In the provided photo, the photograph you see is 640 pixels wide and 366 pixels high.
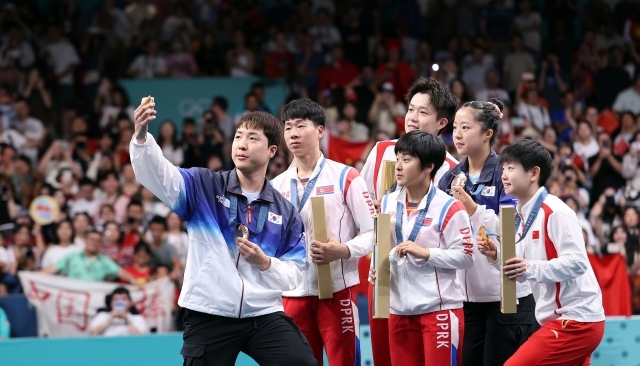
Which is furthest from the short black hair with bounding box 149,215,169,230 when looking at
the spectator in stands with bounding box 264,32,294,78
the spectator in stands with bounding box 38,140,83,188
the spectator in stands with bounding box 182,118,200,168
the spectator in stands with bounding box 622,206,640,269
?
the spectator in stands with bounding box 622,206,640,269

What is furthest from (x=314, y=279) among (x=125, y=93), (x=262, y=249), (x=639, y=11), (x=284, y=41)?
(x=639, y=11)

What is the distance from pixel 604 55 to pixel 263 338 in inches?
464

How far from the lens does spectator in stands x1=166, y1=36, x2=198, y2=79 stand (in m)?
15.3

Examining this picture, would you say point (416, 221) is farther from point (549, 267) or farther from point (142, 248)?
point (142, 248)

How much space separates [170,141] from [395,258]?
807 cm

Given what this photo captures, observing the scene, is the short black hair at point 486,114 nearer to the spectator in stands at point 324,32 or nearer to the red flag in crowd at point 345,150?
the red flag in crowd at point 345,150

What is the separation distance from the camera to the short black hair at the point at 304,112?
22.1 ft

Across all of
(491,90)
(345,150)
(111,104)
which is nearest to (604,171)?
(491,90)

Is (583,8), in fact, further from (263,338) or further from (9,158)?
(263,338)

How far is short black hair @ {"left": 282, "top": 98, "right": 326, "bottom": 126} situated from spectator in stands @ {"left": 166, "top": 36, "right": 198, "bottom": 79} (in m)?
8.77

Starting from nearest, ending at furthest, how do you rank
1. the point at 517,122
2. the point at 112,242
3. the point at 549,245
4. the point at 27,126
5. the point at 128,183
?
the point at 549,245 < the point at 112,242 < the point at 128,183 < the point at 27,126 < the point at 517,122

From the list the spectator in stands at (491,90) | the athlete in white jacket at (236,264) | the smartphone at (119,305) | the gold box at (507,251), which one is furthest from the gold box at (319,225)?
the spectator in stands at (491,90)

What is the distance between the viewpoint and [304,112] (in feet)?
22.1

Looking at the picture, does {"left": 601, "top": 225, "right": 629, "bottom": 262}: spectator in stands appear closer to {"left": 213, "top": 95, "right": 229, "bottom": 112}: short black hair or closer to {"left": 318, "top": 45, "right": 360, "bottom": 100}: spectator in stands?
{"left": 318, "top": 45, "right": 360, "bottom": 100}: spectator in stands
